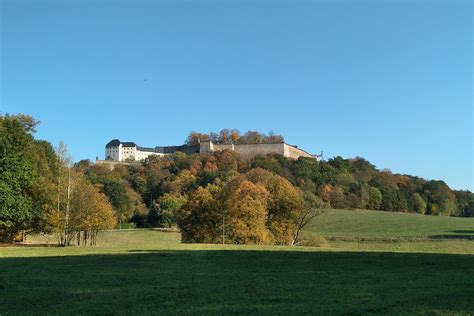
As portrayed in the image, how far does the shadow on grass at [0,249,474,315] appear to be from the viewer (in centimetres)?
1006

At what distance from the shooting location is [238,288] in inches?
514

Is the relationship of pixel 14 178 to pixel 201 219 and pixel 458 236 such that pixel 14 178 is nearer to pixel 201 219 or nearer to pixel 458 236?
pixel 201 219

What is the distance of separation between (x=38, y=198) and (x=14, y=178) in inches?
133

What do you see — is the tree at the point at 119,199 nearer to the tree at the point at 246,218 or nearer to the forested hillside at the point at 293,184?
the forested hillside at the point at 293,184

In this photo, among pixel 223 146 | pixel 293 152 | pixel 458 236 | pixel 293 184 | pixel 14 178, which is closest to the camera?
pixel 14 178

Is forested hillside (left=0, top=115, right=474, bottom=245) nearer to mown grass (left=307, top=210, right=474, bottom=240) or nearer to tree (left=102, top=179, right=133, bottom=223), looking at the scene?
tree (left=102, top=179, right=133, bottom=223)

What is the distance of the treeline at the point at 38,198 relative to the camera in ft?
140

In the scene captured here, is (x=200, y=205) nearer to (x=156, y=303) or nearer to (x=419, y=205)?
(x=156, y=303)

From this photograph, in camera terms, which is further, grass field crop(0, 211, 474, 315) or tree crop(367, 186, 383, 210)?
tree crop(367, 186, 383, 210)

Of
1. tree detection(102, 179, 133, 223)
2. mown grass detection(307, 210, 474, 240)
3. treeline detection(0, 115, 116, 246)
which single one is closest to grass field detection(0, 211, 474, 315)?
treeline detection(0, 115, 116, 246)

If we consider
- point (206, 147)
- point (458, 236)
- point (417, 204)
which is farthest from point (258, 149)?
point (458, 236)

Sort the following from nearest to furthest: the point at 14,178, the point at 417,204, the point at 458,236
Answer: the point at 14,178 < the point at 458,236 < the point at 417,204

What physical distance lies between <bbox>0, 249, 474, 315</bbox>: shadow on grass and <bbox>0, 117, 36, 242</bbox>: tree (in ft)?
77.6

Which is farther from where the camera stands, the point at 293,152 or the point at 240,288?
the point at 293,152
